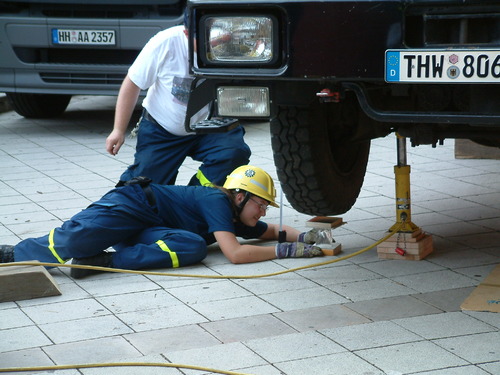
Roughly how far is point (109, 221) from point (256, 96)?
113cm

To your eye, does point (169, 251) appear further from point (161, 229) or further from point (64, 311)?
point (64, 311)

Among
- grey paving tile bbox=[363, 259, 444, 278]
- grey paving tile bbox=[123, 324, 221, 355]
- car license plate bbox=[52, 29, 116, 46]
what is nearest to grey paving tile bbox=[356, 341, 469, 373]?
grey paving tile bbox=[123, 324, 221, 355]

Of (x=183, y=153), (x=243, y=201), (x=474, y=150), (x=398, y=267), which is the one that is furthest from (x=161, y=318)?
(x=474, y=150)

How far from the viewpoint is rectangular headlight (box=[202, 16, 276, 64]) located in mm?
3881

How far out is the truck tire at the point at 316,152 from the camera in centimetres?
459

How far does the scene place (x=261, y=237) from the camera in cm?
526

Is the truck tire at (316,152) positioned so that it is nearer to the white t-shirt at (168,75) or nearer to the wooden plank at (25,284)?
the white t-shirt at (168,75)

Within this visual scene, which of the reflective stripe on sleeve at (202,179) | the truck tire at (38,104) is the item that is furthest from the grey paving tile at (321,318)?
the truck tire at (38,104)

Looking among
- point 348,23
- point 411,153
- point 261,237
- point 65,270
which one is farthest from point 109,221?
point 411,153

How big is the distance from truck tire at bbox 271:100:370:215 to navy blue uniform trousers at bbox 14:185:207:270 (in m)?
0.56

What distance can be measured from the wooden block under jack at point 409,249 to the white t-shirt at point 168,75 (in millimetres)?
1332

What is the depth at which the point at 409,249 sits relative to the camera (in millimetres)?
4809

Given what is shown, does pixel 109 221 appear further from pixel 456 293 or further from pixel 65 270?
pixel 456 293

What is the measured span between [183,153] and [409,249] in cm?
152
